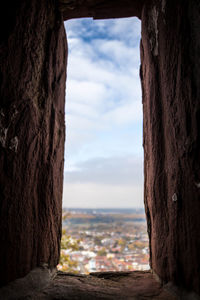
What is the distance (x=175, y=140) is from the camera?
165 cm

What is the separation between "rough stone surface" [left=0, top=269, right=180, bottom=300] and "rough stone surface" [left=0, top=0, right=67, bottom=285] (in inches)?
3.6

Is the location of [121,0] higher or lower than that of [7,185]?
higher

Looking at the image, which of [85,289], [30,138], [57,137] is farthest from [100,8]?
[85,289]

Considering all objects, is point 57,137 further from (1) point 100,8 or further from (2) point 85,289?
(1) point 100,8

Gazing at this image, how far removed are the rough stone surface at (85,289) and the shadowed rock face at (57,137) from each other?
0.09m

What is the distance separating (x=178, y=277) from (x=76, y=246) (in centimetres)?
693

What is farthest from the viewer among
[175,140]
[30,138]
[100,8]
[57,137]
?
[100,8]

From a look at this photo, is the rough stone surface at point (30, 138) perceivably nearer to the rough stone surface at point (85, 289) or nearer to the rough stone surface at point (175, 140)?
the rough stone surface at point (85, 289)

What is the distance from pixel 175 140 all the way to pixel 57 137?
114 centimetres

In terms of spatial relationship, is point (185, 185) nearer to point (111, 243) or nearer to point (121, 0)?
point (121, 0)

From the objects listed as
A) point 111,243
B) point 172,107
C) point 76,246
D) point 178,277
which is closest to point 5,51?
point 172,107

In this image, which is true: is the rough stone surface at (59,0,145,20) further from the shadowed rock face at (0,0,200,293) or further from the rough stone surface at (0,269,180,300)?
the rough stone surface at (0,269,180,300)

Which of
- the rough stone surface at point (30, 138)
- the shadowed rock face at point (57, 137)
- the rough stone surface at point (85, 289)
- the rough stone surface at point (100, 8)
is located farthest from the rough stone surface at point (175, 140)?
the rough stone surface at point (30, 138)

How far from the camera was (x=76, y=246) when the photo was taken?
7.88 meters
